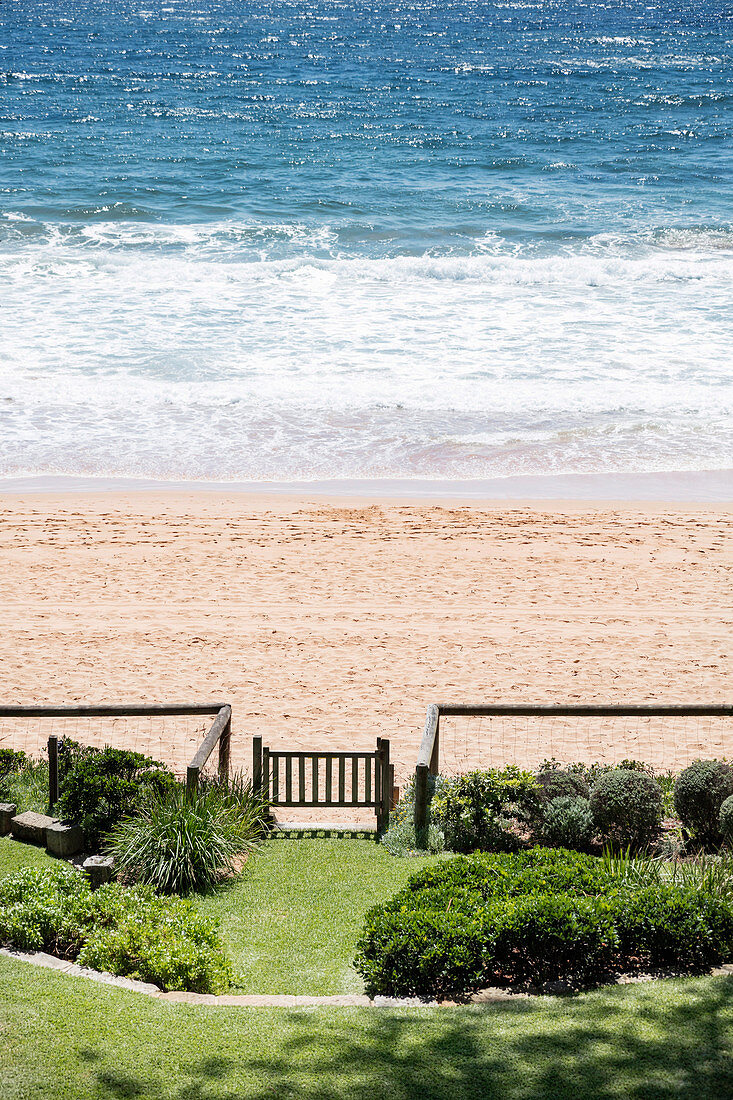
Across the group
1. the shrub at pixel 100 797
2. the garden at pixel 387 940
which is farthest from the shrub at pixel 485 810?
the shrub at pixel 100 797

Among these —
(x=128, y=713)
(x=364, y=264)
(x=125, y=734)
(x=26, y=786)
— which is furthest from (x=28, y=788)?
(x=364, y=264)

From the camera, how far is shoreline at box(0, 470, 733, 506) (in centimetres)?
1897

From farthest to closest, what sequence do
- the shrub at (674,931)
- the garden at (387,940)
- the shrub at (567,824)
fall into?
the shrub at (567,824) < the shrub at (674,931) < the garden at (387,940)

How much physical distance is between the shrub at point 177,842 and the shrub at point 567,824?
2450 mm

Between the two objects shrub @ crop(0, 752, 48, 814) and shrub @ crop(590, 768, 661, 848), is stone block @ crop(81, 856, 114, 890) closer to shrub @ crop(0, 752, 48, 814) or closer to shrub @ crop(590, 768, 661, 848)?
shrub @ crop(0, 752, 48, 814)

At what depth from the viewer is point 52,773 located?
9.51 m

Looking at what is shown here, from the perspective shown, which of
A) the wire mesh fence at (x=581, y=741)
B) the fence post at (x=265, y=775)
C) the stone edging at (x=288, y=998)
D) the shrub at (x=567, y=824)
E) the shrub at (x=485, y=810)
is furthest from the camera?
the wire mesh fence at (x=581, y=741)

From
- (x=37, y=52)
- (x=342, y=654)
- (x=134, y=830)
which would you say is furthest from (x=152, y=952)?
(x=37, y=52)

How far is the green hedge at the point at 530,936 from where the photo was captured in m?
6.66

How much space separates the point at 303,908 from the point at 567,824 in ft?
7.56

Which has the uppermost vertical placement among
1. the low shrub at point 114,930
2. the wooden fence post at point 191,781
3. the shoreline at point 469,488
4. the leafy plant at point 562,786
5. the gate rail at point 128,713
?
the shoreline at point 469,488

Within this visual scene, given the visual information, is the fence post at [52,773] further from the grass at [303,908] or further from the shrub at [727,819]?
the shrub at [727,819]

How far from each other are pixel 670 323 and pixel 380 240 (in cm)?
1049

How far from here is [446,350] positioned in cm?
2586
